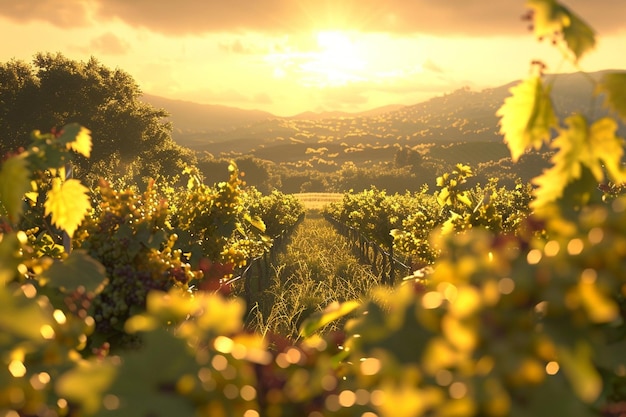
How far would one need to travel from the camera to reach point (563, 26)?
158 cm

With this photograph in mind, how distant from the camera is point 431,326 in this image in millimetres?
1110

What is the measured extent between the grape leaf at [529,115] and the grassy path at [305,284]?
5792mm

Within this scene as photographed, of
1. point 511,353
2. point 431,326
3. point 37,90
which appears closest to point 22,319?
point 431,326

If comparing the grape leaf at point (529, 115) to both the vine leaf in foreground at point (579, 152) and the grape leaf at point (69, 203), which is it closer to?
the vine leaf in foreground at point (579, 152)

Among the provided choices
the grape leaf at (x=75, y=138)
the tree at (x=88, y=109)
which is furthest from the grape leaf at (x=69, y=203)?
the tree at (x=88, y=109)

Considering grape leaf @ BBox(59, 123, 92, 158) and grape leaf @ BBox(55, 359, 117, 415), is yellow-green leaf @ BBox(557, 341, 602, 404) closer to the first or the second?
grape leaf @ BBox(55, 359, 117, 415)

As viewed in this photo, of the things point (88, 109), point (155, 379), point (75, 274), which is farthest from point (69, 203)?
point (88, 109)

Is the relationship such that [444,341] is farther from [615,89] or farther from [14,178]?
[14,178]

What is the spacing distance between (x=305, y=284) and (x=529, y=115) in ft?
41.4

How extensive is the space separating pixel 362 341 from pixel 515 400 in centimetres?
33

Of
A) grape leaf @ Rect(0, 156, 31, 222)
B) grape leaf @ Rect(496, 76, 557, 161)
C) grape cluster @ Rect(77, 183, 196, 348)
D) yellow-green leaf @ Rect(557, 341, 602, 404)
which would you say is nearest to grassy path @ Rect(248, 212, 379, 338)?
grape cluster @ Rect(77, 183, 196, 348)

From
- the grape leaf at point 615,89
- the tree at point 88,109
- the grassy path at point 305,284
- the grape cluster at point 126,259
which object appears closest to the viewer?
the grape leaf at point 615,89

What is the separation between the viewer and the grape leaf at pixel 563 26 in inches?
59.4

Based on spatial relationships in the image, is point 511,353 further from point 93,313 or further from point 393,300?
point 93,313
